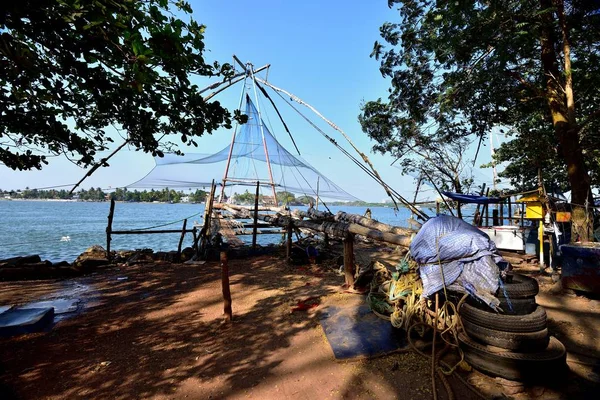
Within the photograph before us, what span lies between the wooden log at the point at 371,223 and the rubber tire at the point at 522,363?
7.98 feet

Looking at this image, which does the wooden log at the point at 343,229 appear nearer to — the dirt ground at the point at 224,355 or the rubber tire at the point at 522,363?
the dirt ground at the point at 224,355

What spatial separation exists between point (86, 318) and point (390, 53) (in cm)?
1000

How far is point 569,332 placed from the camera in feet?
14.1

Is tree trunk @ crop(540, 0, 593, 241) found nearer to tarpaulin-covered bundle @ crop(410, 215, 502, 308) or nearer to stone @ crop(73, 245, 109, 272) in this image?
tarpaulin-covered bundle @ crop(410, 215, 502, 308)

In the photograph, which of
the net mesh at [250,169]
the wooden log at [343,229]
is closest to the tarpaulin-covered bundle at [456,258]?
the wooden log at [343,229]

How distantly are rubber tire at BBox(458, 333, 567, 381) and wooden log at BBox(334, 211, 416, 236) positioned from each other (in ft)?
7.98

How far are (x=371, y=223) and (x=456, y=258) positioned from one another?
3.59m

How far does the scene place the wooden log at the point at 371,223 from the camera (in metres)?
5.81

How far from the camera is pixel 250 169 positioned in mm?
12414

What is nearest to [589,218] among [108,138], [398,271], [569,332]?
[569,332]

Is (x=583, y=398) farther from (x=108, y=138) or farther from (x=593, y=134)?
(x=593, y=134)

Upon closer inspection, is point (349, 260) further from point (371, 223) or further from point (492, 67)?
point (492, 67)

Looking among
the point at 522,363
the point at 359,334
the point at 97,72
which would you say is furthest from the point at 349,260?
the point at 97,72

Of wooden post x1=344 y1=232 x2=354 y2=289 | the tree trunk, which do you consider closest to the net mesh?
wooden post x1=344 y1=232 x2=354 y2=289
